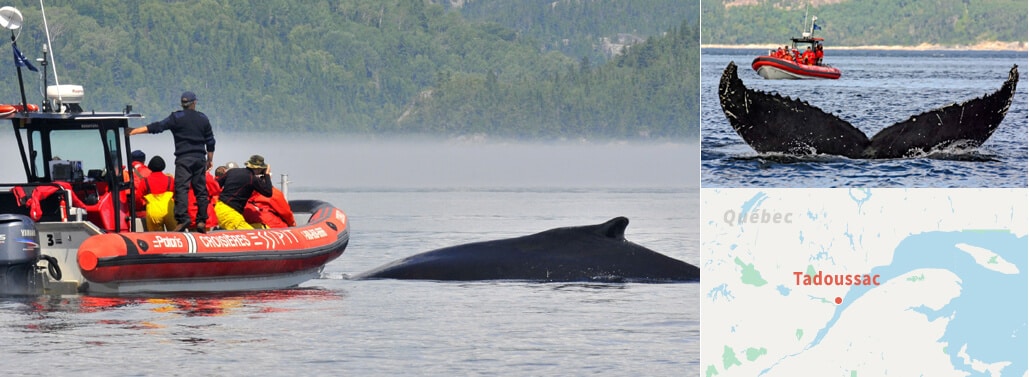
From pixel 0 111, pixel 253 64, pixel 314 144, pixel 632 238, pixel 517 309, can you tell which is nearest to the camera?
pixel 517 309

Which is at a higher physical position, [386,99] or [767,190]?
[767,190]

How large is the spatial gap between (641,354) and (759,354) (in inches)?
211

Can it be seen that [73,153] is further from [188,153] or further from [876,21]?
[876,21]

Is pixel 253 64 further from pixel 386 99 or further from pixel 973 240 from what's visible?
pixel 973 240

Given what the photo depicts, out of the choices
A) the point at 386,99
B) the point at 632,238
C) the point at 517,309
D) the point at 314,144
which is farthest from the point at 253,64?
the point at 517,309

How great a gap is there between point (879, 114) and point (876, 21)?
2.13 feet

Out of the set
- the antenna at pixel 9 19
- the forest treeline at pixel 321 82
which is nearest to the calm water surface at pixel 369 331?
the antenna at pixel 9 19

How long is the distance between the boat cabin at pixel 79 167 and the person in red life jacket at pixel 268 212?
1.67 meters

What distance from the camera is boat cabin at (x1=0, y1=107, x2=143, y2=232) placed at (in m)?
20.2

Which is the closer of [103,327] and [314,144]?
[103,327]

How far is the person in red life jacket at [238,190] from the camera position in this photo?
21.2 m

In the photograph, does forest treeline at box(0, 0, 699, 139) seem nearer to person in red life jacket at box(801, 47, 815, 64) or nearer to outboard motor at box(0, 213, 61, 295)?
outboard motor at box(0, 213, 61, 295)

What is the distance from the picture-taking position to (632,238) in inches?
1264

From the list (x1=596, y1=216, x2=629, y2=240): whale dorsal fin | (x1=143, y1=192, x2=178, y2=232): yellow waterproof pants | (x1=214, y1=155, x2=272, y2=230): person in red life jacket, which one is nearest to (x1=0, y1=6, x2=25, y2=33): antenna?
(x1=143, y1=192, x2=178, y2=232): yellow waterproof pants
